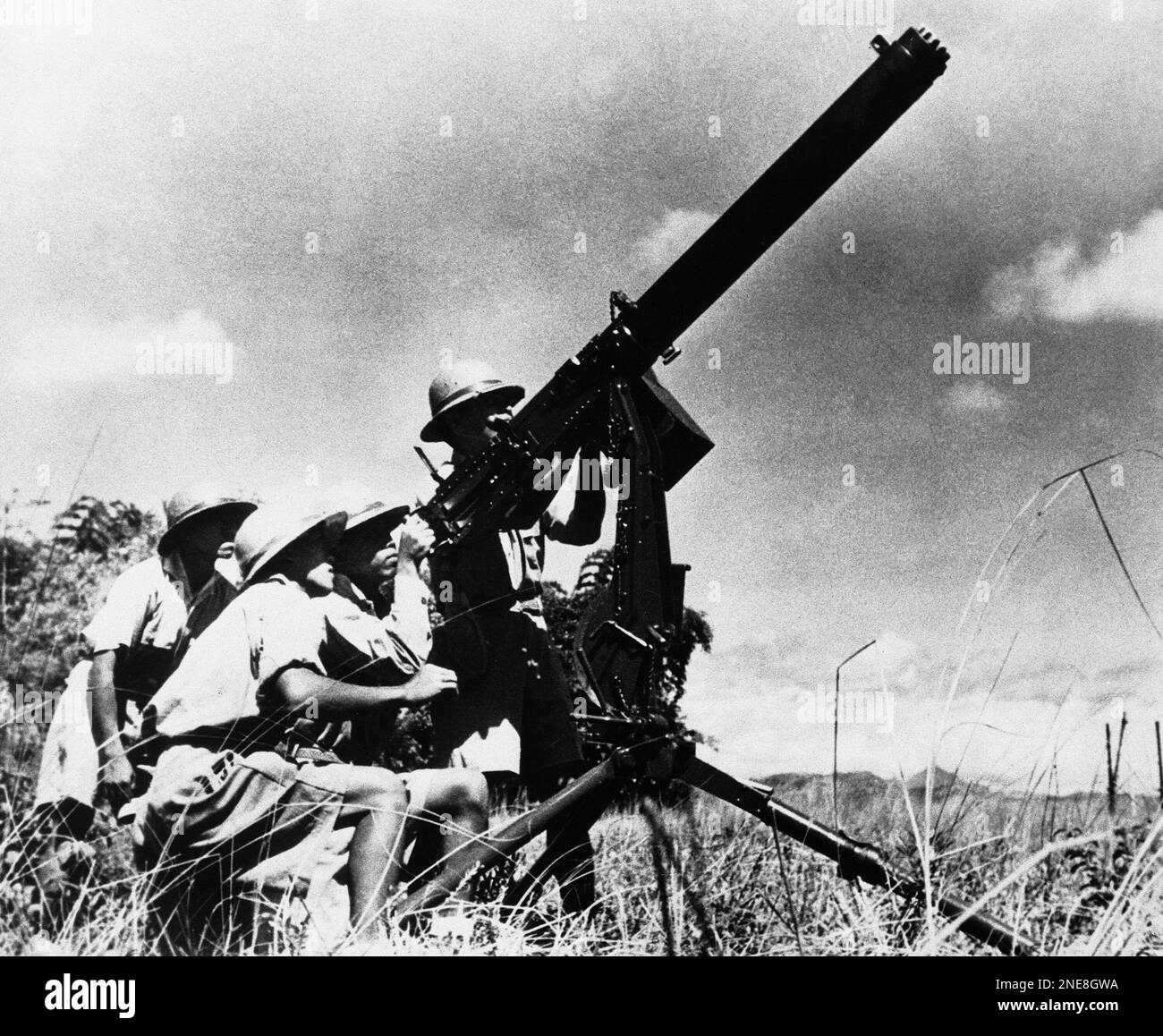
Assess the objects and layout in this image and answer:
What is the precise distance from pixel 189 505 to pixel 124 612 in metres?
0.51

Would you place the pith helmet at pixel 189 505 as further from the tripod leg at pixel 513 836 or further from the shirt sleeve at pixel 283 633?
the tripod leg at pixel 513 836

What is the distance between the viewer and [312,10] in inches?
188

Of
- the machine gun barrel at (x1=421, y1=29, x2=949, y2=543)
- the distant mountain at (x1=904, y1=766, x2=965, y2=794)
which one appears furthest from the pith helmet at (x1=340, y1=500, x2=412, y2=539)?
the distant mountain at (x1=904, y1=766, x2=965, y2=794)

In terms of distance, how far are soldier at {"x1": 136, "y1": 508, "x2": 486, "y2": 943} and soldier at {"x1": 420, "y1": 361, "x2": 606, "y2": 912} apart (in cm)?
29

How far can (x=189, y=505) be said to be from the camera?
479 centimetres

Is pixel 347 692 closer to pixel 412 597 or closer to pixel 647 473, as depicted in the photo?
pixel 412 597

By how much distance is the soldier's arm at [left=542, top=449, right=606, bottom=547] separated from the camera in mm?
4754

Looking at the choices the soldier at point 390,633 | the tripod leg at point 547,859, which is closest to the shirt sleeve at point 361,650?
the soldier at point 390,633

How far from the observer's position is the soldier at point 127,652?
4.30m

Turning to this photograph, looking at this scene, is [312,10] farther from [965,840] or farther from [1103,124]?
[965,840]

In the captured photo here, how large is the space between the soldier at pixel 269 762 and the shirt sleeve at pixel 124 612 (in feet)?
1.43

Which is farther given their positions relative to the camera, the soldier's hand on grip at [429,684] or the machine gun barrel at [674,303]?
the soldier's hand on grip at [429,684]

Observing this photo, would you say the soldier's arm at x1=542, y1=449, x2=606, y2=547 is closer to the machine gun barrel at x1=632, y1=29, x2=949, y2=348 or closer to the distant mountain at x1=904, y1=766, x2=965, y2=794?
the machine gun barrel at x1=632, y1=29, x2=949, y2=348
